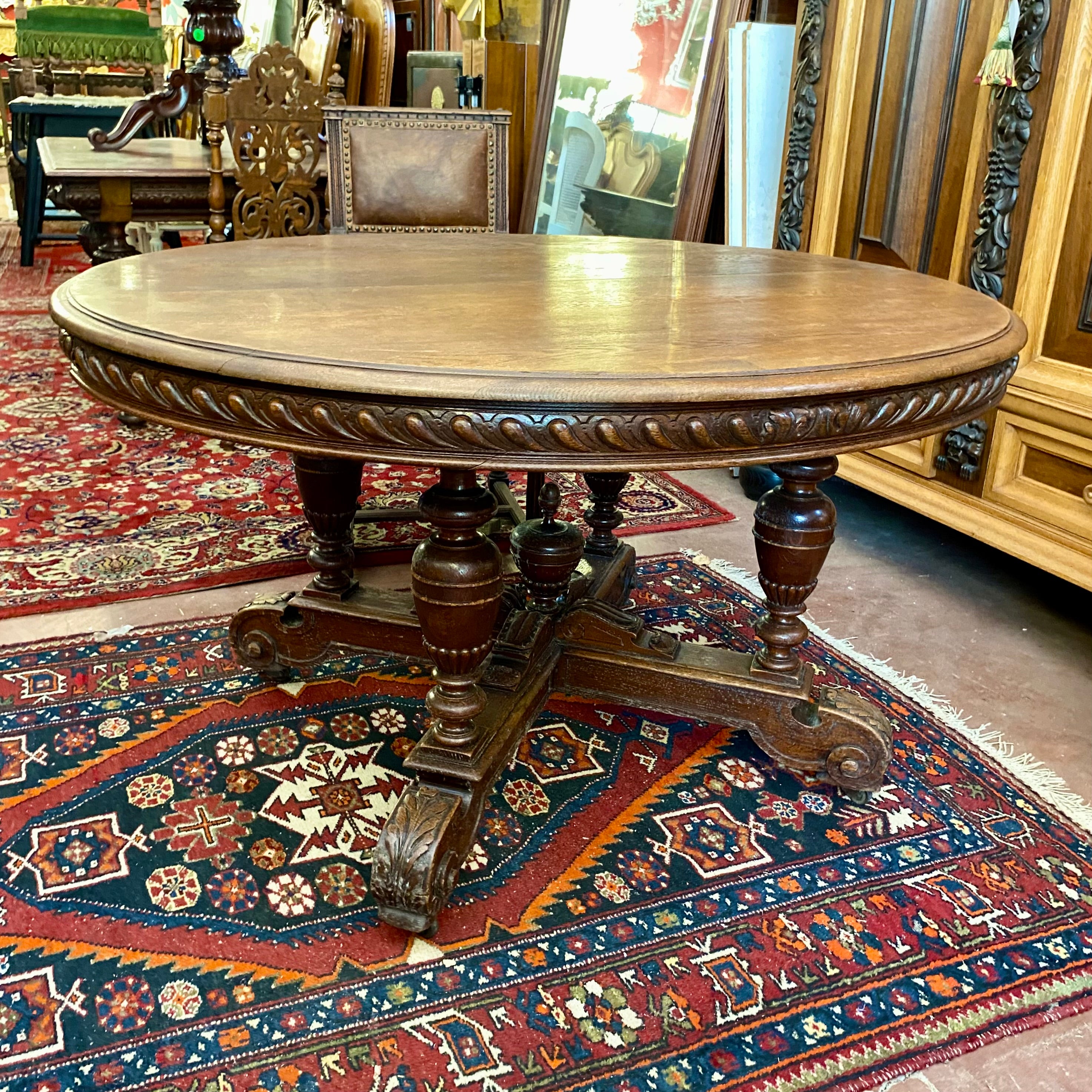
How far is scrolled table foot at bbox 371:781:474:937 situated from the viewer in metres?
1.33

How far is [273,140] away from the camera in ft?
10.4

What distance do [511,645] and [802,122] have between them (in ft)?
5.99

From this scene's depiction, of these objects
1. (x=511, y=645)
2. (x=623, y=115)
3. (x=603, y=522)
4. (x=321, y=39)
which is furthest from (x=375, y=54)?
(x=511, y=645)

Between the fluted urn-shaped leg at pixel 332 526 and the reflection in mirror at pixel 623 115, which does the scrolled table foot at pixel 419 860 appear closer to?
the fluted urn-shaped leg at pixel 332 526

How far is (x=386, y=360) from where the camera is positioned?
105 centimetres

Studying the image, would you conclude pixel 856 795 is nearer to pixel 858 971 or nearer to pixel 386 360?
pixel 858 971

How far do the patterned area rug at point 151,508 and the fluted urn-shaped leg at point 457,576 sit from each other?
3.45 feet

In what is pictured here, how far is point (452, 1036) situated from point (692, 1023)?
28cm

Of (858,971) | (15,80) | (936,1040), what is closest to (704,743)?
(858,971)

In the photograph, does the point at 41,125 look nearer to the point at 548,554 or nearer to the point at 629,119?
the point at 629,119

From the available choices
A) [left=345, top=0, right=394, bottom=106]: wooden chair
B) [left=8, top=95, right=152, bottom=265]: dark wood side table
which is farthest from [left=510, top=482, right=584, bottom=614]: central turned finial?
[left=8, top=95, right=152, bottom=265]: dark wood side table

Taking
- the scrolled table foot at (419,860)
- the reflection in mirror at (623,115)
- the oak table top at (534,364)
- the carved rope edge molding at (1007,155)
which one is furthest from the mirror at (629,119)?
the scrolled table foot at (419,860)

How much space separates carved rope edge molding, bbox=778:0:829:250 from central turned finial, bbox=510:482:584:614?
144 cm

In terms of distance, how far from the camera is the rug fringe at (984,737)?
1667 mm
